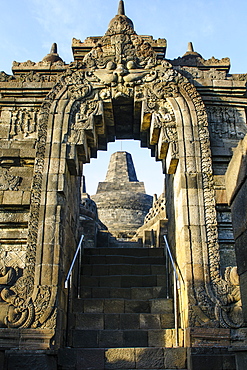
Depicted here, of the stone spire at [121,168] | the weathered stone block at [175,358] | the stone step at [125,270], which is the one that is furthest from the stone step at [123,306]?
the stone spire at [121,168]

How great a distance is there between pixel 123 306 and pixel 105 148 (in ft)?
12.8

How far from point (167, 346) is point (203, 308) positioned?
Answer: 1117 millimetres

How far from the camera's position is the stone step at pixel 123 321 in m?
7.53

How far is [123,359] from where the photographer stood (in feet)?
20.8

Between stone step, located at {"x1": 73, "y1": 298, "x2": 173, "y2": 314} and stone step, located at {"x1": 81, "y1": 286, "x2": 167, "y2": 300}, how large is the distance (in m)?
0.35

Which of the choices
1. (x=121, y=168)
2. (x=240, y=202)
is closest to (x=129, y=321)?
(x=240, y=202)

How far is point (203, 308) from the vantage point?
6.58 m

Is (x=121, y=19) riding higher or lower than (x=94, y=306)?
higher

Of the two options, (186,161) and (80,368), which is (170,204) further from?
(80,368)

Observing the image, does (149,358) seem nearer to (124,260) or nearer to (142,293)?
(142,293)

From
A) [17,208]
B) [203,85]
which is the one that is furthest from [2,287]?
[203,85]

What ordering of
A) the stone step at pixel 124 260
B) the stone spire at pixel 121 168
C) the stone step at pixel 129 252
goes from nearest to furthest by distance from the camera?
the stone step at pixel 124 260, the stone step at pixel 129 252, the stone spire at pixel 121 168

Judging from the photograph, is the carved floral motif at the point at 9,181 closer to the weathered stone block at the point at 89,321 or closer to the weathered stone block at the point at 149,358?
the weathered stone block at the point at 89,321

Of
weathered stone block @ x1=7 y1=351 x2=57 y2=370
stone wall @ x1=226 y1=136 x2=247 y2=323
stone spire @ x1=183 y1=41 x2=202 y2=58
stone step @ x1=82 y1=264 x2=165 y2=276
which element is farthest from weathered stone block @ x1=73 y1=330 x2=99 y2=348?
stone spire @ x1=183 y1=41 x2=202 y2=58
